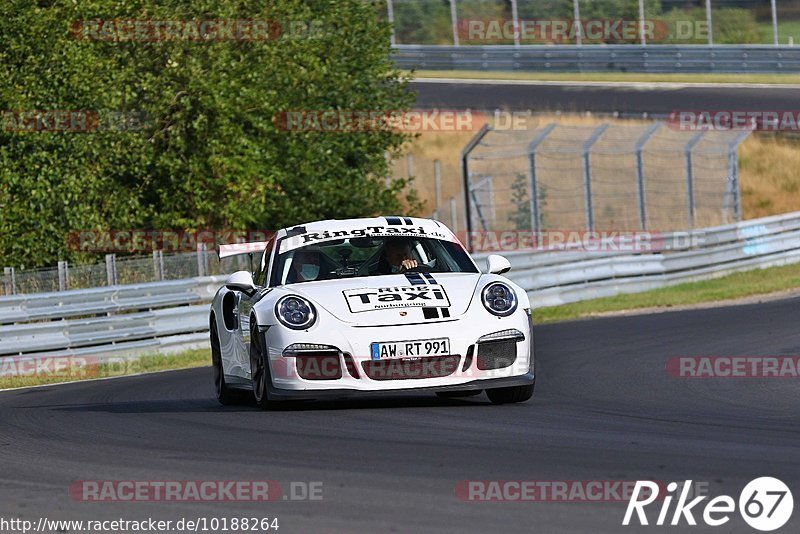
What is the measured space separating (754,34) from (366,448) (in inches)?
1342

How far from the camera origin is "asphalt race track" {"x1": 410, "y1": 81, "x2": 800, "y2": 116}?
36906mm

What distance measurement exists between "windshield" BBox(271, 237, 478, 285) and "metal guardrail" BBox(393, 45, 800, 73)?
29.7m

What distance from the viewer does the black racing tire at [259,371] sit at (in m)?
9.86

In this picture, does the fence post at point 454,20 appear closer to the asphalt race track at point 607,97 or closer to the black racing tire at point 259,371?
the asphalt race track at point 607,97

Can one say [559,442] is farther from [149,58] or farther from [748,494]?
[149,58]

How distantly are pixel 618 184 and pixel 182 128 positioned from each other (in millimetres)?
10100

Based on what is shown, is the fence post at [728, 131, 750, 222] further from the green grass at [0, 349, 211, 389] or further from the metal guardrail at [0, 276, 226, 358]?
the green grass at [0, 349, 211, 389]

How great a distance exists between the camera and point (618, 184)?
31703 millimetres

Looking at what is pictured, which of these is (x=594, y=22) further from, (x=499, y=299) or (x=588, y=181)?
(x=499, y=299)

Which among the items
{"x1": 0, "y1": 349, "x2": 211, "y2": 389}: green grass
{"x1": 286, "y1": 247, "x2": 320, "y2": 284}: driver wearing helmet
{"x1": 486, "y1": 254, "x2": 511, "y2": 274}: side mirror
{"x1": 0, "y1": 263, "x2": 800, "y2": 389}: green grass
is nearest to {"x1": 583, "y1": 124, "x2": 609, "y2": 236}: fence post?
{"x1": 0, "y1": 263, "x2": 800, "y2": 389}: green grass

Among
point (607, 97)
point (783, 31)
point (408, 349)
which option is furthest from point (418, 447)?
point (783, 31)

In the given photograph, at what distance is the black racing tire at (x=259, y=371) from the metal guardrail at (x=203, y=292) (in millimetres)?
7803

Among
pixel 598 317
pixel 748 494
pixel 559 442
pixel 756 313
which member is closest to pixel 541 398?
pixel 559 442

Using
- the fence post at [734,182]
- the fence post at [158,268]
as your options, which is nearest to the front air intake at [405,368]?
the fence post at [158,268]
